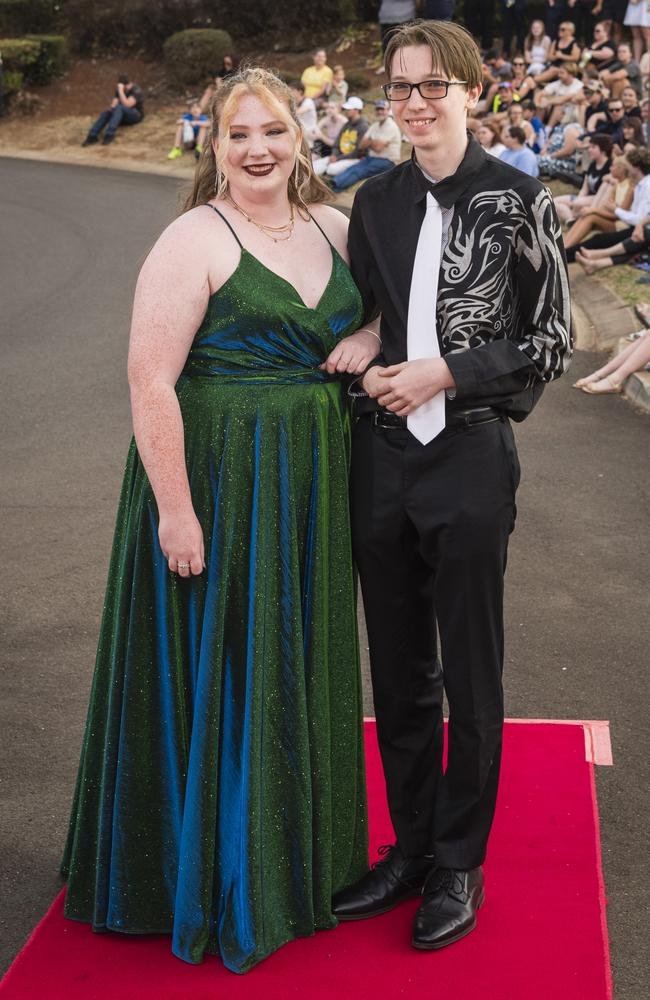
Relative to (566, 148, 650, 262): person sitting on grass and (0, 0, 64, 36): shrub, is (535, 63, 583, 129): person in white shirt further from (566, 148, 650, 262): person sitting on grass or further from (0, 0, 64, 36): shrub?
(0, 0, 64, 36): shrub

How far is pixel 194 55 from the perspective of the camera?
26.0m

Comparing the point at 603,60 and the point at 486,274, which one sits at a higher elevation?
the point at 486,274

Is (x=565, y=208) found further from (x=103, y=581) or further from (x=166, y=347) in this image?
(x=166, y=347)

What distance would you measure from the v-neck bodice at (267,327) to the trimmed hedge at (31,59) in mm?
24968

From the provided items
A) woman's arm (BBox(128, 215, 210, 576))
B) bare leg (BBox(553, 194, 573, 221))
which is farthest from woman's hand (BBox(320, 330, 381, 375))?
bare leg (BBox(553, 194, 573, 221))

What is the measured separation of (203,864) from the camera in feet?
10.8

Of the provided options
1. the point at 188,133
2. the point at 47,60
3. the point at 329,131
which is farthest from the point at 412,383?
the point at 47,60

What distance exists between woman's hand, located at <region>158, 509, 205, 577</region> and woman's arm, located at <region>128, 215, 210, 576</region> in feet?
0.03

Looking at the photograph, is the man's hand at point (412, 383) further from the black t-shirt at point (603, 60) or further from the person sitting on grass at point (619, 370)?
the black t-shirt at point (603, 60)

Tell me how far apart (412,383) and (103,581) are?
3420 mm

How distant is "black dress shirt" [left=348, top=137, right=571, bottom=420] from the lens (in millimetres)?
3053

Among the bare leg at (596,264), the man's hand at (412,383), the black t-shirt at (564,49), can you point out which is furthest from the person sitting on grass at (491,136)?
the man's hand at (412,383)

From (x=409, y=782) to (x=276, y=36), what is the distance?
27.8 meters

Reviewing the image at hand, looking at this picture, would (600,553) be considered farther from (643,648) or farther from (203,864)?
(203,864)
